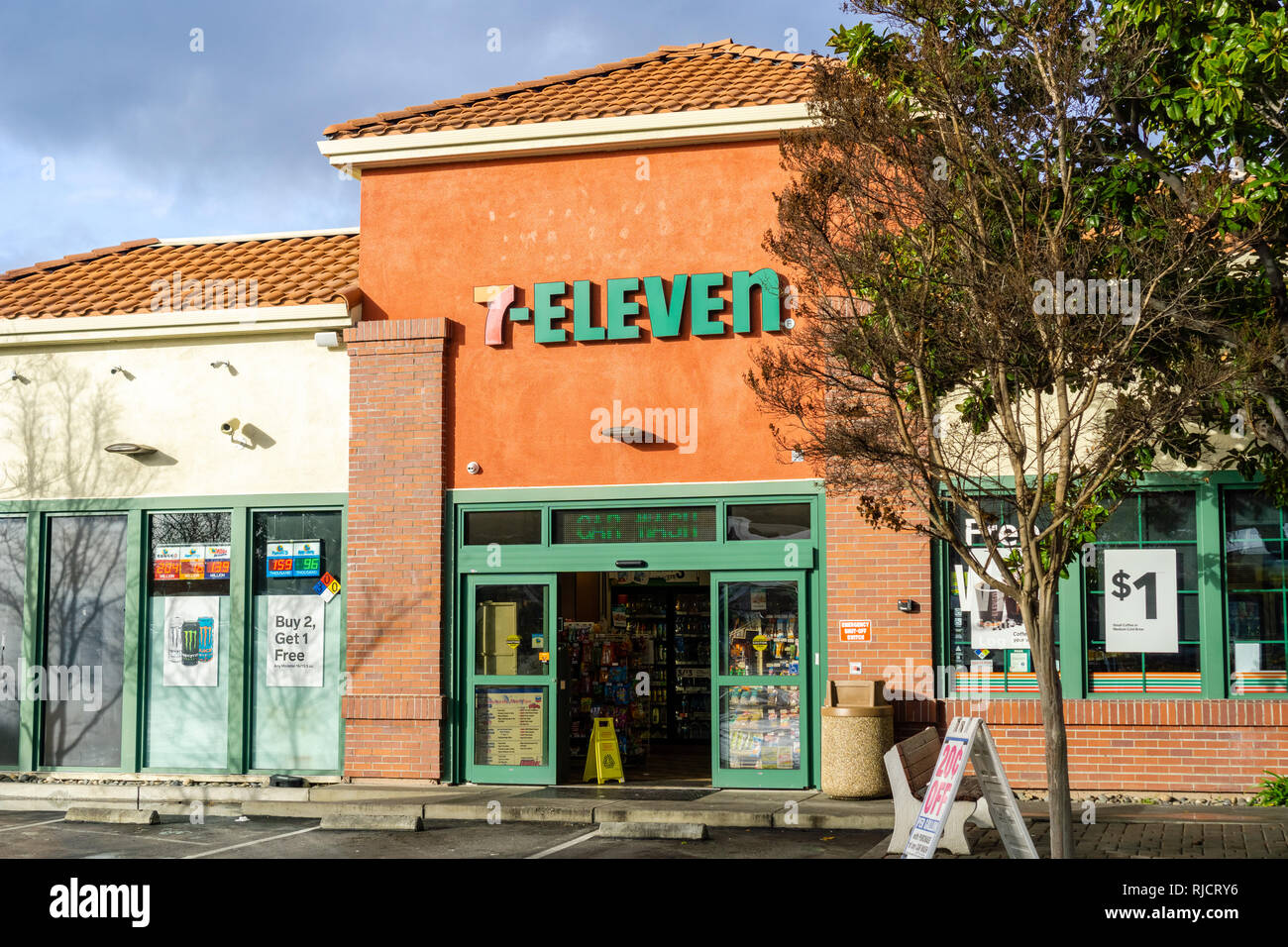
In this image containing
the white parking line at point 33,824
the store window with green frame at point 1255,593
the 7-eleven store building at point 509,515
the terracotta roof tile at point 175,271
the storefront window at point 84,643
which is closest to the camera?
the white parking line at point 33,824

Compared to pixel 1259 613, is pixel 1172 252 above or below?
above

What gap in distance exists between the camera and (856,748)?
40.1 ft

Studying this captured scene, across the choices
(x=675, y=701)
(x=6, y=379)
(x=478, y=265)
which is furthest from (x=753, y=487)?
(x=6, y=379)

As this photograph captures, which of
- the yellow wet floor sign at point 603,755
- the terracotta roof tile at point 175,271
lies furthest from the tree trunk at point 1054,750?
the terracotta roof tile at point 175,271

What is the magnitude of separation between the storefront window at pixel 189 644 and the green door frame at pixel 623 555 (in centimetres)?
274

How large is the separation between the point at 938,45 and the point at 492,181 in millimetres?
6720

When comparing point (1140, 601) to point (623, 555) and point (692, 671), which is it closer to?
point (623, 555)

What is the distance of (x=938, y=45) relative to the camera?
29.1ft

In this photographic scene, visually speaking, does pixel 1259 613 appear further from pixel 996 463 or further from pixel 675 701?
pixel 675 701

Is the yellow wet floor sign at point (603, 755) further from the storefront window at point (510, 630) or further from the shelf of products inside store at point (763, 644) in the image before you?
the shelf of products inside store at point (763, 644)

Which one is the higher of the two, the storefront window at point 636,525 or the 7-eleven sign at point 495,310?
the 7-eleven sign at point 495,310

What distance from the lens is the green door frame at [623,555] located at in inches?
520

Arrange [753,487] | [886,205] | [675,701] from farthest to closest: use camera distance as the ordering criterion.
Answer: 1. [675,701]
2. [753,487]
3. [886,205]

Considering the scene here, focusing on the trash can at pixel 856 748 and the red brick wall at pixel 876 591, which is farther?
the red brick wall at pixel 876 591
